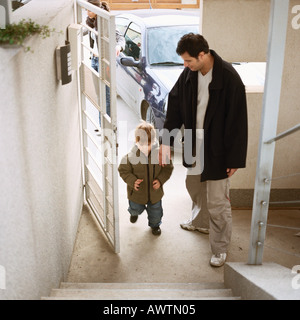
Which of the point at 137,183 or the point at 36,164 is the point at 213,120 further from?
the point at 36,164

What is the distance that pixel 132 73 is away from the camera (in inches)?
263

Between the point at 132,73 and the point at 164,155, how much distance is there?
2.86m

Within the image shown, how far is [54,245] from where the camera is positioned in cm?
324

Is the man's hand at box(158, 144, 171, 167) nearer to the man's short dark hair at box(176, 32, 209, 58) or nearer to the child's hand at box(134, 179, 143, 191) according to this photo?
the child's hand at box(134, 179, 143, 191)

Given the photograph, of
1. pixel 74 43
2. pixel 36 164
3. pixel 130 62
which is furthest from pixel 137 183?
pixel 130 62

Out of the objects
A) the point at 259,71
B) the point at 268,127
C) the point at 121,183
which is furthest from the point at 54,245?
the point at 259,71

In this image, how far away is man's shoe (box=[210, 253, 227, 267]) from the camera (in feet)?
13.2

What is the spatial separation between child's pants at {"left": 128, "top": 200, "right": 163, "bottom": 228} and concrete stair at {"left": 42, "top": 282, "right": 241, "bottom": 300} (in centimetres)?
89

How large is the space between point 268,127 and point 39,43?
150 cm

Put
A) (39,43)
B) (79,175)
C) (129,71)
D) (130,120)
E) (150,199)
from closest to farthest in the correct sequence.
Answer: (39,43), (150,199), (79,175), (129,71), (130,120)

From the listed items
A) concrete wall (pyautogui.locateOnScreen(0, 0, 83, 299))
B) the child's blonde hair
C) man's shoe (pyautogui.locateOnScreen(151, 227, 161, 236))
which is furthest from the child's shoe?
the child's blonde hair

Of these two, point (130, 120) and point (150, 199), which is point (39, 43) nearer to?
point (150, 199)

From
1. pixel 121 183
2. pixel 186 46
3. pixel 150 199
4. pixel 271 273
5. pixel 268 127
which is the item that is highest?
pixel 186 46

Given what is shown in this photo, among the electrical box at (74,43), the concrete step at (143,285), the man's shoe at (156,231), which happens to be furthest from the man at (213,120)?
the electrical box at (74,43)
